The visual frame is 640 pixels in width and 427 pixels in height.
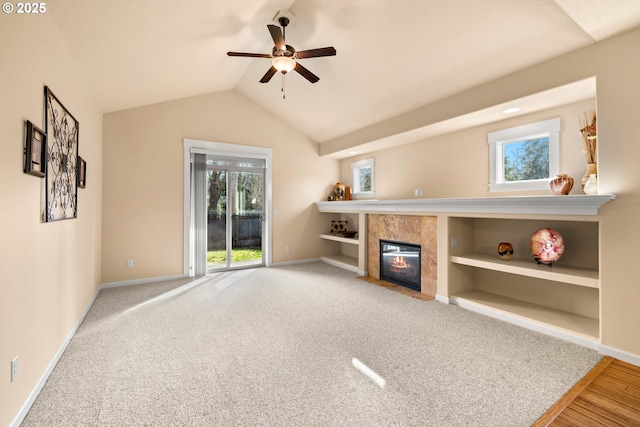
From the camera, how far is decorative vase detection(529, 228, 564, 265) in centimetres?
294

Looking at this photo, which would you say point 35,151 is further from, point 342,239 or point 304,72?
point 342,239

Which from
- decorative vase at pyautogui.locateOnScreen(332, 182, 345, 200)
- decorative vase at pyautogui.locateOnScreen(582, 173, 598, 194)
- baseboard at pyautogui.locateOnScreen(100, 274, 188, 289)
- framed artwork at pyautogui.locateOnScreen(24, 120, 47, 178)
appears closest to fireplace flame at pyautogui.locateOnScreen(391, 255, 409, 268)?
decorative vase at pyautogui.locateOnScreen(332, 182, 345, 200)

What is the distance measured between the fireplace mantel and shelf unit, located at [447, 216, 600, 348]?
10 centimetres

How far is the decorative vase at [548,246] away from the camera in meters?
2.94

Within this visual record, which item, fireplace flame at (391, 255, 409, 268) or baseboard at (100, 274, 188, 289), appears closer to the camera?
baseboard at (100, 274, 188, 289)

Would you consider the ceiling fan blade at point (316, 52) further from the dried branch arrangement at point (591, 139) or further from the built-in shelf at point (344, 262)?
the built-in shelf at point (344, 262)

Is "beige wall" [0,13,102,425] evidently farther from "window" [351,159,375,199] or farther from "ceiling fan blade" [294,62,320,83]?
"window" [351,159,375,199]

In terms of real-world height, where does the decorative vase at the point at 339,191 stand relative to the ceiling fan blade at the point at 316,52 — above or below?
below

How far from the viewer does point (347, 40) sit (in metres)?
3.31

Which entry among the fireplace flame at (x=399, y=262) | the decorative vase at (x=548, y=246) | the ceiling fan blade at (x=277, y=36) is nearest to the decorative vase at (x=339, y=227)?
the fireplace flame at (x=399, y=262)

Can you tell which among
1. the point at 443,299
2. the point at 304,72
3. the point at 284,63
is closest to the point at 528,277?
the point at 443,299

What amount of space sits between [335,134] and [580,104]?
11.9 feet

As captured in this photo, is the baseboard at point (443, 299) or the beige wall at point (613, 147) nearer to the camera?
the beige wall at point (613, 147)

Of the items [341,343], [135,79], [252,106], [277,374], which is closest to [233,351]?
[277,374]
